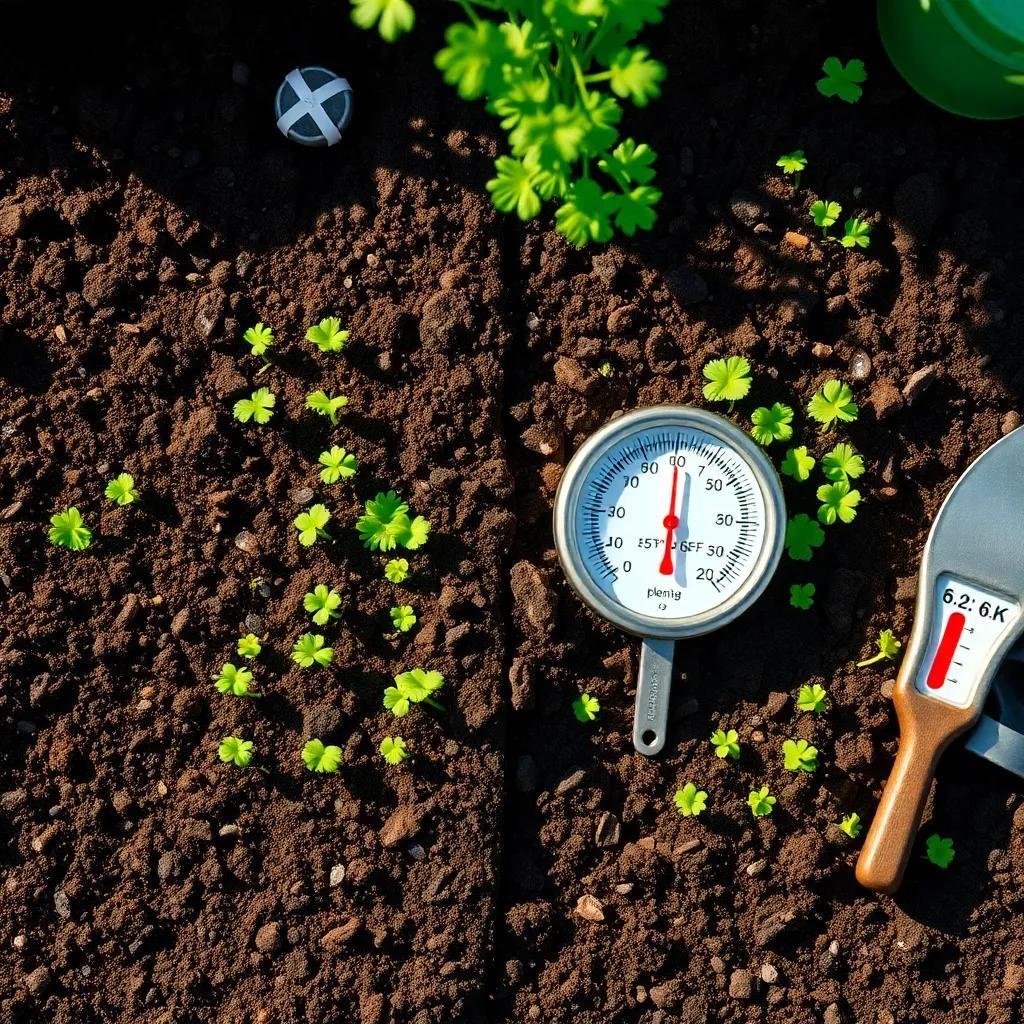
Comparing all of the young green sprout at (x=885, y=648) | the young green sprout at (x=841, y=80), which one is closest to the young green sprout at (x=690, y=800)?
the young green sprout at (x=885, y=648)

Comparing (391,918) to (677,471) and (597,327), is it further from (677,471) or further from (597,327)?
(597,327)

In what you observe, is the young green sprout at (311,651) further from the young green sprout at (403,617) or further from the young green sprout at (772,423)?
the young green sprout at (772,423)

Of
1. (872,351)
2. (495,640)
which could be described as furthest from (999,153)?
(495,640)

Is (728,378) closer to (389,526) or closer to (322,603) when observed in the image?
(389,526)

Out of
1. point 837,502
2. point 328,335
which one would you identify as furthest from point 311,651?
point 837,502

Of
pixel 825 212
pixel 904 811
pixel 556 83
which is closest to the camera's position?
pixel 556 83

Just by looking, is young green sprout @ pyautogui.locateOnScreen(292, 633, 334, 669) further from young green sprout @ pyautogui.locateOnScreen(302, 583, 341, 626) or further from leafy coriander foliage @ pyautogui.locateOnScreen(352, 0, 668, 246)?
leafy coriander foliage @ pyautogui.locateOnScreen(352, 0, 668, 246)
